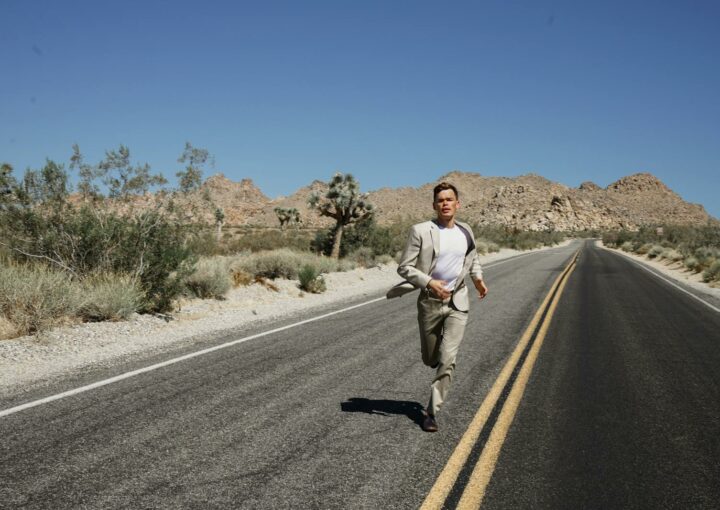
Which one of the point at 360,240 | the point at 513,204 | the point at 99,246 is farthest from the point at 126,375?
the point at 513,204

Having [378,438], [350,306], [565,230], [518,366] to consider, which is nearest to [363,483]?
[378,438]

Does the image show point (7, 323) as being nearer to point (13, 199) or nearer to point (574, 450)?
point (13, 199)

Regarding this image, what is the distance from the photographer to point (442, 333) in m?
4.62

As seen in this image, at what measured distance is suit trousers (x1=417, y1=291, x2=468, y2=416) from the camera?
4504mm

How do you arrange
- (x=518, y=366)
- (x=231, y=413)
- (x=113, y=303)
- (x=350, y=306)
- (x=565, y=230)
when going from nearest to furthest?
(x=231, y=413), (x=518, y=366), (x=113, y=303), (x=350, y=306), (x=565, y=230)

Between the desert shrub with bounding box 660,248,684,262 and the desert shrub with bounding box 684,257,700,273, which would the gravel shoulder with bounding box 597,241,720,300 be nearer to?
the desert shrub with bounding box 684,257,700,273

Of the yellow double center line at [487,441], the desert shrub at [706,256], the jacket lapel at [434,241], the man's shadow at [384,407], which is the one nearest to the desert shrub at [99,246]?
the man's shadow at [384,407]

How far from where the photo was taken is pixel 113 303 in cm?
916

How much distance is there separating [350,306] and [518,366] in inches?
234

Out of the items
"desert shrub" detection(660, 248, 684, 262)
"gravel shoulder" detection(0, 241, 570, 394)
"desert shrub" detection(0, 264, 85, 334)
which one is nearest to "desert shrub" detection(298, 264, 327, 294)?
"gravel shoulder" detection(0, 241, 570, 394)

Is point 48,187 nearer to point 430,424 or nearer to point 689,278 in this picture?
point 430,424

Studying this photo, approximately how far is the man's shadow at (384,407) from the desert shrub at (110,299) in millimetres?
5807

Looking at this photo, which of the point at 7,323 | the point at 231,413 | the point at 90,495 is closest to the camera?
the point at 90,495

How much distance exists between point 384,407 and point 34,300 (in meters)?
6.36
